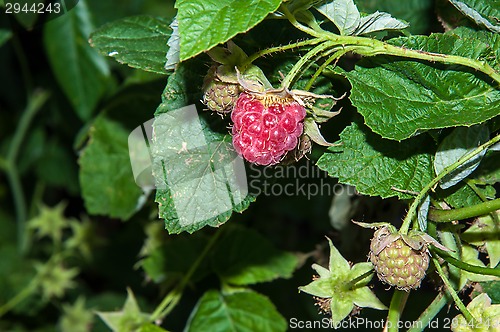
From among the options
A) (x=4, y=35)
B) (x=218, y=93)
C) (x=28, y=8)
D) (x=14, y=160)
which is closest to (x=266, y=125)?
(x=218, y=93)

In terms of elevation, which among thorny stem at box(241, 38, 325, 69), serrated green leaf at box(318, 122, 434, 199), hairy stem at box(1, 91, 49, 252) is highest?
thorny stem at box(241, 38, 325, 69)

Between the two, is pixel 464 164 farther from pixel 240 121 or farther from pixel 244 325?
pixel 244 325

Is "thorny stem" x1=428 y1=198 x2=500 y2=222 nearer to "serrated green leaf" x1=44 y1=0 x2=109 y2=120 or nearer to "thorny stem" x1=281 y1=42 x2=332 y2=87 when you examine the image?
"thorny stem" x1=281 y1=42 x2=332 y2=87

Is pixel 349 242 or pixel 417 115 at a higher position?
pixel 417 115

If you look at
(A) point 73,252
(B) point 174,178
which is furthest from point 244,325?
(A) point 73,252

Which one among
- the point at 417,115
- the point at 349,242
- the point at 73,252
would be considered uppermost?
the point at 417,115

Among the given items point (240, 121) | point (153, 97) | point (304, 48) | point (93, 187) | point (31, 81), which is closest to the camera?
point (240, 121)

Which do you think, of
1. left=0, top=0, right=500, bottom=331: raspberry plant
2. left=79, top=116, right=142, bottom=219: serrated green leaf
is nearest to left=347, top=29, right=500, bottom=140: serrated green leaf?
left=0, top=0, right=500, bottom=331: raspberry plant
